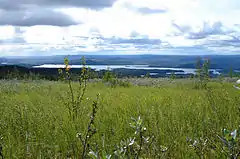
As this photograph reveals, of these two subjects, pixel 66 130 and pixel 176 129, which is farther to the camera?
pixel 66 130

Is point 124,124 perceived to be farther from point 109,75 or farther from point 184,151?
point 109,75

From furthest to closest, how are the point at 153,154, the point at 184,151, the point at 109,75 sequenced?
the point at 109,75
the point at 184,151
the point at 153,154

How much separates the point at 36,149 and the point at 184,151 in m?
1.81

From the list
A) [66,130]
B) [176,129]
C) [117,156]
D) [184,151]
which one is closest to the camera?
[117,156]

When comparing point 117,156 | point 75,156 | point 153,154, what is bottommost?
point 75,156

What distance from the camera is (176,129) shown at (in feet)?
13.0

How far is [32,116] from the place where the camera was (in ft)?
16.9

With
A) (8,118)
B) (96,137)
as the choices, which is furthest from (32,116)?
(96,137)

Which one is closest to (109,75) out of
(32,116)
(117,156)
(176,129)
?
(32,116)

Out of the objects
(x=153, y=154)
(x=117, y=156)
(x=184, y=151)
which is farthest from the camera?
(x=184, y=151)

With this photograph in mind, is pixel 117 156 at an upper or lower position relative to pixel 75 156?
upper

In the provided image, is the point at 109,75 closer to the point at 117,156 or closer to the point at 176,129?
the point at 176,129

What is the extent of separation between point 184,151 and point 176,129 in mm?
648

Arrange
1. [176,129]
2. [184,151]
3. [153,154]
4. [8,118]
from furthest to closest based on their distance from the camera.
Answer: [8,118] < [176,129] < [184,151] < [153,154]
